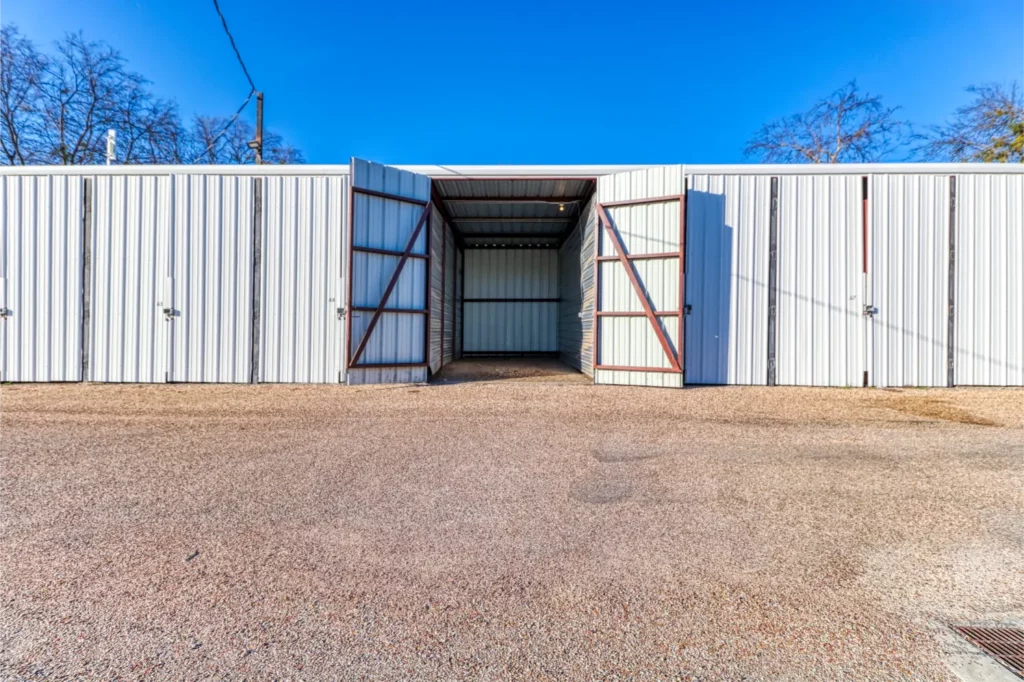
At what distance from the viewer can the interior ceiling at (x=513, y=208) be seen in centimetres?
873

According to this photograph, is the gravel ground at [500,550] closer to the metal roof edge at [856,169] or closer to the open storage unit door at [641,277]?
the open storage unit door at [641,277]

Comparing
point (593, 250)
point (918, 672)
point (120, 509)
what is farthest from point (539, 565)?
point (593, 250)

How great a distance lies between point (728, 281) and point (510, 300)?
8.22 metres

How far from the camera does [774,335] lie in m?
7.33

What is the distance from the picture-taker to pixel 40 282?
7.29m

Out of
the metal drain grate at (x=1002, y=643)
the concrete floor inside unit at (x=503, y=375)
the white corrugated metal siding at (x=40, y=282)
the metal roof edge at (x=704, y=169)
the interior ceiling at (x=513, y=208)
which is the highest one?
the interior ceiling at (x=513, y=208)

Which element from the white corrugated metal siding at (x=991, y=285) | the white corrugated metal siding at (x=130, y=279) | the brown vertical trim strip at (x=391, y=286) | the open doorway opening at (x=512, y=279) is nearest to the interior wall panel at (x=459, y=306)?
the open doorway opening at (x=512, y=279)

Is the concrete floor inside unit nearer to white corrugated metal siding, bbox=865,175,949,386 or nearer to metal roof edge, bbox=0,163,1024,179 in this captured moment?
metal roof edge, bbox=0,163,1024,179

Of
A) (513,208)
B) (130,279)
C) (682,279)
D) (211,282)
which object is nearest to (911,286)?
(682,279)

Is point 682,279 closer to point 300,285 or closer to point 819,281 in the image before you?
point 819,281

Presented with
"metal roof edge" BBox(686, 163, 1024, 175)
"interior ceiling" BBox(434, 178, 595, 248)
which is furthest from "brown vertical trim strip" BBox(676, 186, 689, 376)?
"interior ceiling" BBox(434, 178, 595, 248)

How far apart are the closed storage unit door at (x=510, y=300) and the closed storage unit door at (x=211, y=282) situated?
7836 millimetres

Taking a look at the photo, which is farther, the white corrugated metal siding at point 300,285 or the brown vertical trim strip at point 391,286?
the white corrugated metal siding at point 300,285

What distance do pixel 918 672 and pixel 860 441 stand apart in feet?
11.8
